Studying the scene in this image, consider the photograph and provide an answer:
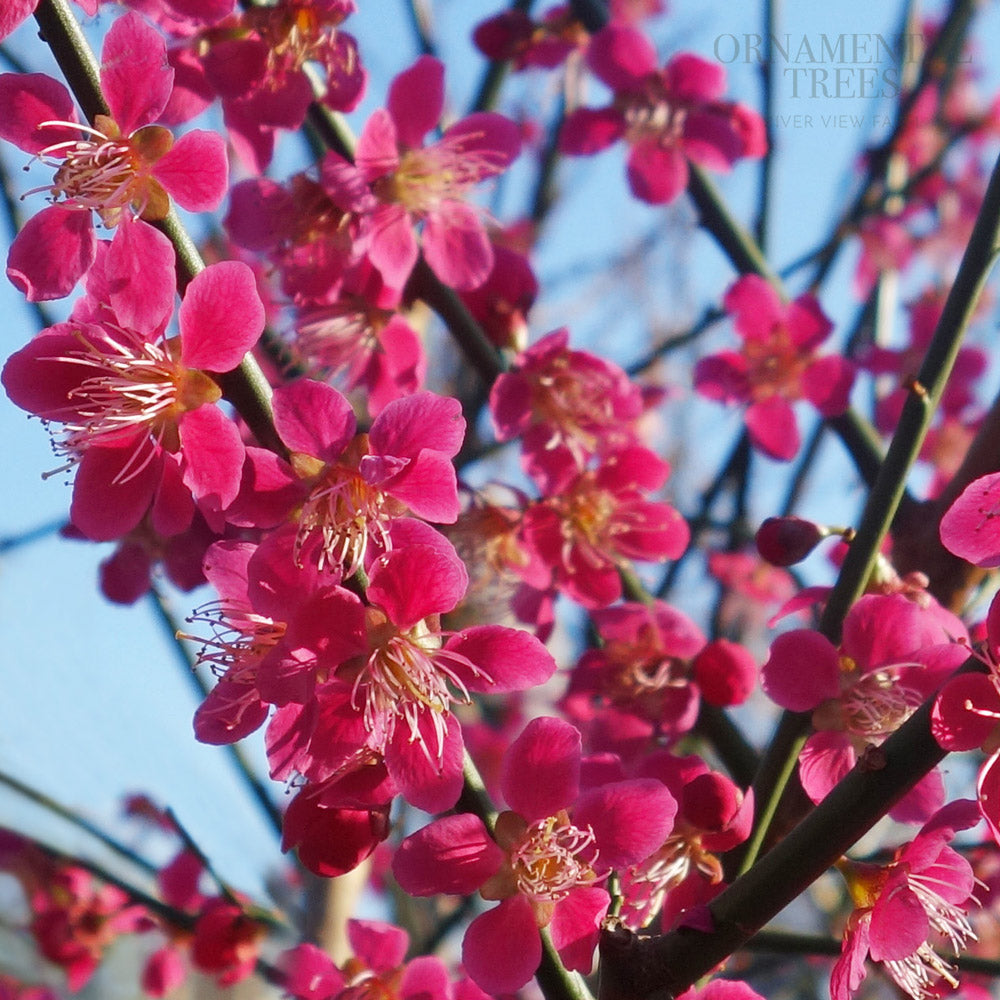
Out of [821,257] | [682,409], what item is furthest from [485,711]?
[821,257]

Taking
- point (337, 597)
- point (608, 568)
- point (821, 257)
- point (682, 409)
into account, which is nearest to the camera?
point (337, 597)

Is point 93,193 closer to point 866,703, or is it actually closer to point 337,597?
point 337,597

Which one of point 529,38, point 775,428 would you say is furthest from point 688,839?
point 529,38

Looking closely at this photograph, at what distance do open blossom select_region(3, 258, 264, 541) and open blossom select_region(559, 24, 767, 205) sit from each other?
3.51 ft

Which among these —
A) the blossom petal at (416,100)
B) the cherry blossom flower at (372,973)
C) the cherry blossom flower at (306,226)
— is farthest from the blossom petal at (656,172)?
the cherry blossom flower at (372,973)

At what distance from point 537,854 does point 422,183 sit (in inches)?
32.1

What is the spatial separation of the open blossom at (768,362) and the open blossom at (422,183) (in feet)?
1.60

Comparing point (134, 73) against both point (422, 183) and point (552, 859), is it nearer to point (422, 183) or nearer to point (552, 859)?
point (422, 183)

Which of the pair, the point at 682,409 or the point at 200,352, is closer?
the point at 200,352

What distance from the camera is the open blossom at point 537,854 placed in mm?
851

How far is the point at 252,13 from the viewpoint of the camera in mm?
1257

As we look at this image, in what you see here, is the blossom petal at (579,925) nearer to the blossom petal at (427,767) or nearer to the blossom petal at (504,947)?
the blossom petal at (504,947)

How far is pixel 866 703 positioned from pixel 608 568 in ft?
1.57

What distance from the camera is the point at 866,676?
3.22ft
